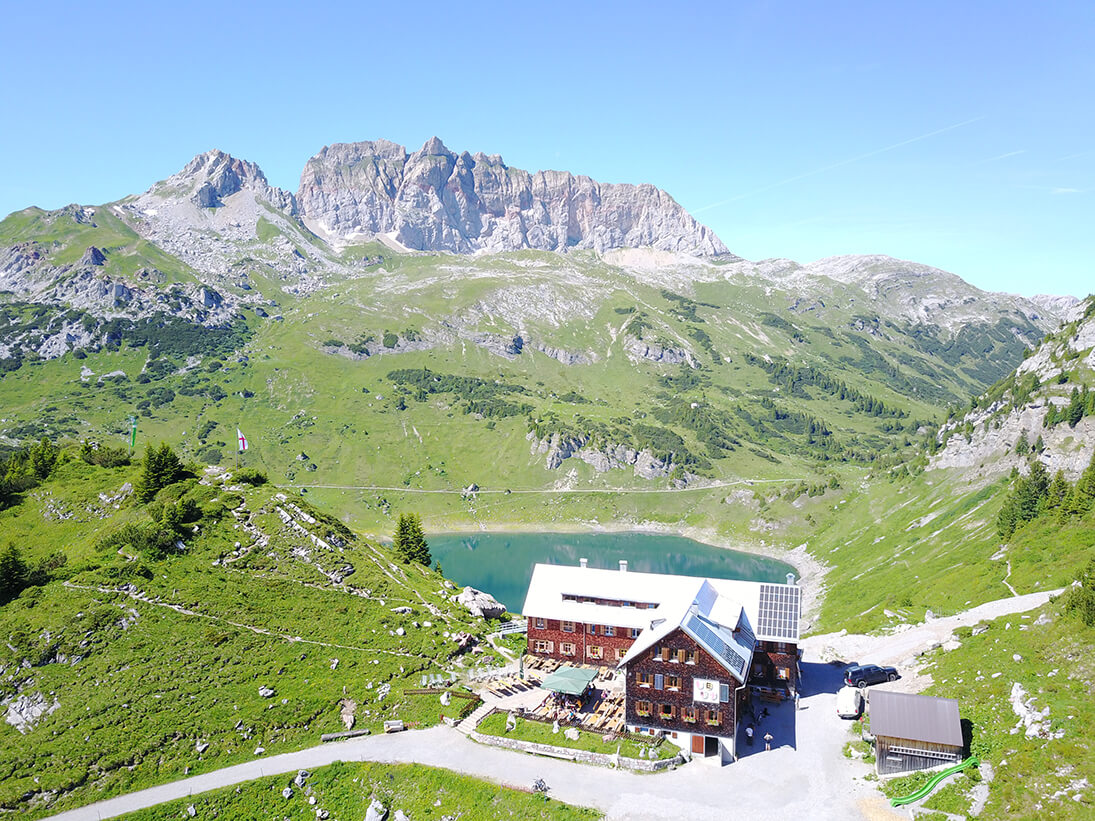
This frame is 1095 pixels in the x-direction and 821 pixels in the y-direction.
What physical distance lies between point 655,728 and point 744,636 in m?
11.7

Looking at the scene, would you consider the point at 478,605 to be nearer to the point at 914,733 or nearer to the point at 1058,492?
the point at 914,733

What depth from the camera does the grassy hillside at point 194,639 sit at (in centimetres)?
4378

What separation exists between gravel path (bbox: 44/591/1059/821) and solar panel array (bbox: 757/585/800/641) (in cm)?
590

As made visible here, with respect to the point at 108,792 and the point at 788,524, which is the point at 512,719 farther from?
the point at 788,524

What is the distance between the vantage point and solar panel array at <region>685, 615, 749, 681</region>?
4531cm

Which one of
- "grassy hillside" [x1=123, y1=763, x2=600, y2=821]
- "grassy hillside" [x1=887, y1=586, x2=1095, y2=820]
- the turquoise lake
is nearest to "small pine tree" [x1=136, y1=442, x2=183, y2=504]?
"grassy hillside" [x1=123, y1=763, x2=600, y2=821]

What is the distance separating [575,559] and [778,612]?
121166mm

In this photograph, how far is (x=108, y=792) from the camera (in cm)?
4109

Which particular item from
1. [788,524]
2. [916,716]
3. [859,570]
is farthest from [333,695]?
[788,524]

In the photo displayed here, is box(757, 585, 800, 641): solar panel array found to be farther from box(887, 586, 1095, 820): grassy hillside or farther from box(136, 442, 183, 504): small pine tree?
box(136, 442, 183, 504): small pine tree

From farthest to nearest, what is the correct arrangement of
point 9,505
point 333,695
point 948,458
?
1. point 948,458
2. point 9,505
3. point 333,695

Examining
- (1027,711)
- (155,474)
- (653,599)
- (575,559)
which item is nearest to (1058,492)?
(1027,711)

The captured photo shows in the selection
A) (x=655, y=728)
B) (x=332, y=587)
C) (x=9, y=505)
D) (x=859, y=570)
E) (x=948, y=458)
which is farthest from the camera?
(x=948, y=458)

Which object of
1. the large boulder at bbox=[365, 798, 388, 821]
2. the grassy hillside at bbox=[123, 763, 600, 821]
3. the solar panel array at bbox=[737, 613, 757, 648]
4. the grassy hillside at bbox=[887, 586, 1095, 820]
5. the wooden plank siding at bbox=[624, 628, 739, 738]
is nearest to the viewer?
the grassy hillside at bbox=[887, 586, 1095, 820]
